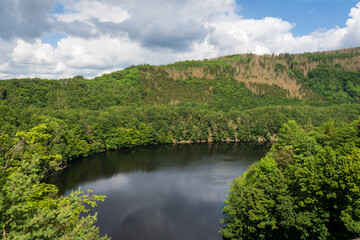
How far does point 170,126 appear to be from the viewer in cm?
10500

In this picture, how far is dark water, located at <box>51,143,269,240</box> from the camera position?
3438 centimetres

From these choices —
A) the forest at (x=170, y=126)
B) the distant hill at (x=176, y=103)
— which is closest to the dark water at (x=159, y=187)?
the forest at (x=170, y=126)

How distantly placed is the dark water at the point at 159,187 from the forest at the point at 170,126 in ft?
16.9

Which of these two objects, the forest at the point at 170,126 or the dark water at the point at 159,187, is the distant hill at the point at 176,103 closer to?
the forest at the point at 170,126

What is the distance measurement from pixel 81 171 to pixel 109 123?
32.2 meters

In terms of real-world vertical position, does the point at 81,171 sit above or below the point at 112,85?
below

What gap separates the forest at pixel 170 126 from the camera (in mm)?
11156

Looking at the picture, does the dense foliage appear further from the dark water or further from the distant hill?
the distant hill

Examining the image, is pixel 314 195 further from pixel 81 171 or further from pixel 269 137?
pixel 269 137

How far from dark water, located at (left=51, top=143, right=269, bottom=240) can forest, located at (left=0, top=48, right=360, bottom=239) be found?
5146 mm

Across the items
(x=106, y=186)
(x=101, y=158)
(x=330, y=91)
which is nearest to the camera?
(x=106, y=186)

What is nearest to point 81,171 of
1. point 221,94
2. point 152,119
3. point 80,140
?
point 80,140

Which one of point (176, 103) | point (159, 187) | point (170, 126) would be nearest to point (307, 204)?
point (159, 187)

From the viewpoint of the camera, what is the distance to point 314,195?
81.7 feet
